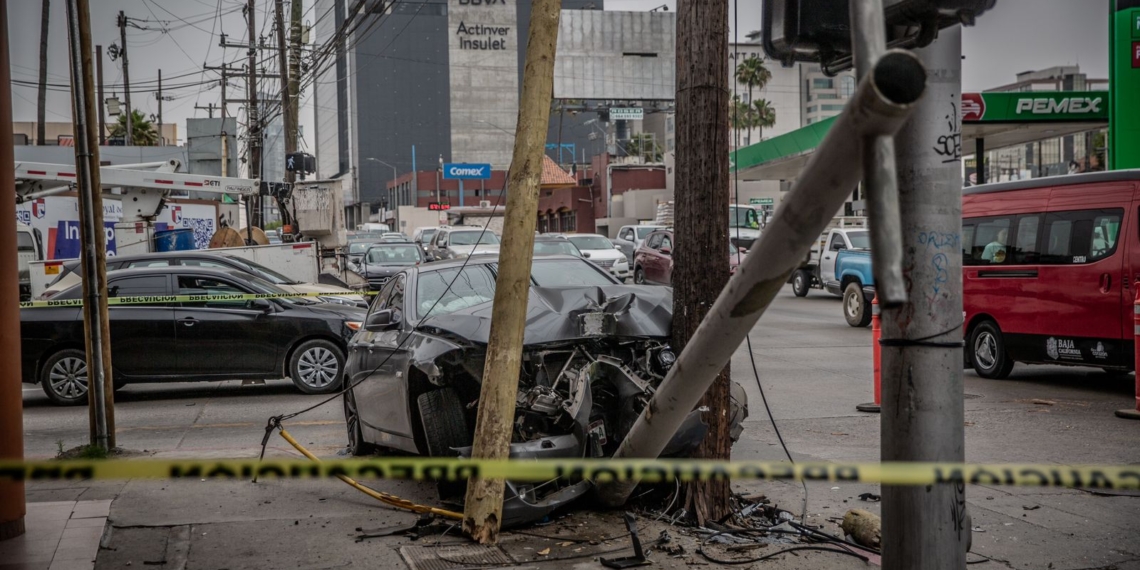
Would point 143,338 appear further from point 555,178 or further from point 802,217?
point 555,178

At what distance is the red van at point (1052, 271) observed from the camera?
423 inches

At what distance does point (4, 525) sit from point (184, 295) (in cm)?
709

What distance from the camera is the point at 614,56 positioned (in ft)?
230

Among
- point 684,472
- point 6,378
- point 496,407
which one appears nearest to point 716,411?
point 496,407

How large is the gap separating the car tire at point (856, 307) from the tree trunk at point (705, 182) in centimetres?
1325

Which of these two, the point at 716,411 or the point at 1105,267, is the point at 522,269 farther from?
the point at 1105,267

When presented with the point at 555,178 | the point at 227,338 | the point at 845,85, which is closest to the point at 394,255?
the point at 227,338

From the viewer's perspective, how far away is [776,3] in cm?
391

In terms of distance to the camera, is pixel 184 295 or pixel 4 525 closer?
pixel 4 525

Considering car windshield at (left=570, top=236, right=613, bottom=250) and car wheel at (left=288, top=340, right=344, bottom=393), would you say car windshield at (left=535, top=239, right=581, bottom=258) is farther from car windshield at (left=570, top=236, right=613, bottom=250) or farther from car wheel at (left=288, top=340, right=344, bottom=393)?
car wheel at (left=288, top=340, right=344, bottom=393)

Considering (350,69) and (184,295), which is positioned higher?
(350,69)

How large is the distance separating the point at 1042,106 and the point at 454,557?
24396mm

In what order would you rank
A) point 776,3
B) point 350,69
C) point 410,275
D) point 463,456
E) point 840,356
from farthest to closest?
point 350,69 < point 840,356 < point 410,275 < point 463,456 < point 776,3

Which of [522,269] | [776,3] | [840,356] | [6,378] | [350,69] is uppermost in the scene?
[350,69]
